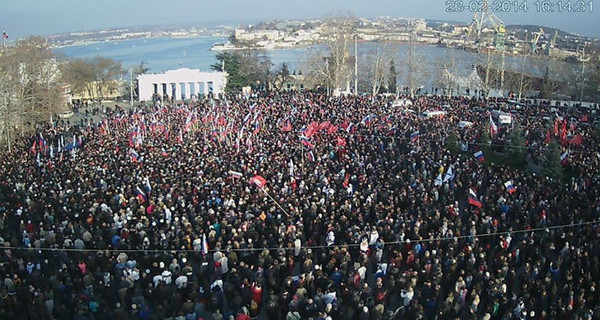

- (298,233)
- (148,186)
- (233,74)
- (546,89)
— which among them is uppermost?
(233,74)

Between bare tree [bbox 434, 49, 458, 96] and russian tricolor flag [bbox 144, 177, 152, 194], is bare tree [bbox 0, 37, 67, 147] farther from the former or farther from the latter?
bare tree [bbox 434, 49, 458, 96]

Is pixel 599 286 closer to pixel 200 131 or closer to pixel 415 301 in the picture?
pixel 415 301

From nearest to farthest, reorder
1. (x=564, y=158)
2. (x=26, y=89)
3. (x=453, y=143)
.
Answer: (x=564, y=158) → (x=453, y=143) → (x=26, y=89)

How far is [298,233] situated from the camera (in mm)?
12664

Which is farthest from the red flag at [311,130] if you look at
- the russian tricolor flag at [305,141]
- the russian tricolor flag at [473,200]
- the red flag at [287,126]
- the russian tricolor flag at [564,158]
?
the russian tricolor flag at [564,158]

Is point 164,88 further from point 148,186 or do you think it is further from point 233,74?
point 148,186

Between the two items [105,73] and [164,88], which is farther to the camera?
[105,73]

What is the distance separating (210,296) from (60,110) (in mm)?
27902

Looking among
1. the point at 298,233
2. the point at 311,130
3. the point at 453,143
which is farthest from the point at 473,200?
the point at 311,130

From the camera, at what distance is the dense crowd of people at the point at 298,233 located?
10000 millimetres

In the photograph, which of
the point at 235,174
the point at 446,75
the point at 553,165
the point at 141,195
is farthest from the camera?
the point at 446,75

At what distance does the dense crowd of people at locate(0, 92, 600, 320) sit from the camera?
32.8ft

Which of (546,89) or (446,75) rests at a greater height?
(446,75)

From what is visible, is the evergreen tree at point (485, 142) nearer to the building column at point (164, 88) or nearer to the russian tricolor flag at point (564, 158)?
the russian tricolor flag at point (564, 158)
